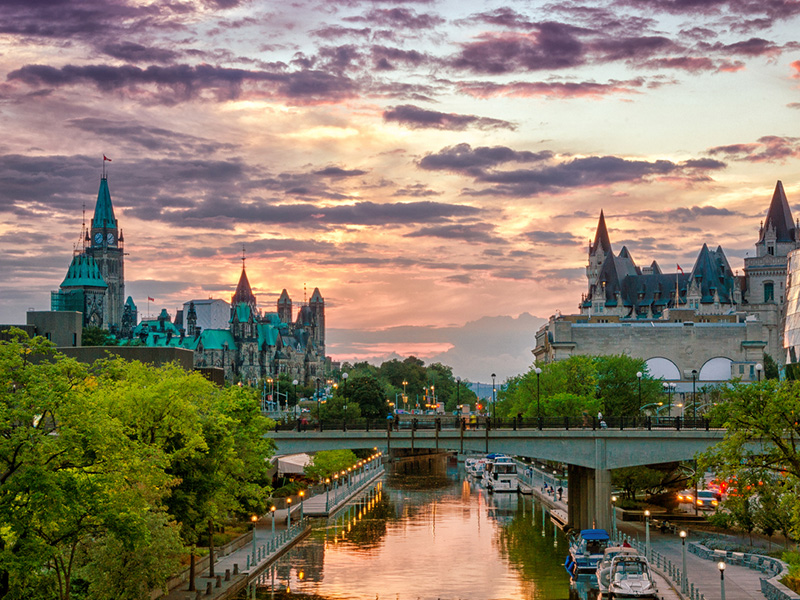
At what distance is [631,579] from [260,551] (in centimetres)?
2176

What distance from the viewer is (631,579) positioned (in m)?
47.7

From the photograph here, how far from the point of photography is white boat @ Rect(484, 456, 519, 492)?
4414 inches

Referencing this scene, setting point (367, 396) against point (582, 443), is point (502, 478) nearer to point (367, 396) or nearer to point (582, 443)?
point (582, 443)

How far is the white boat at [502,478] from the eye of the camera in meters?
112

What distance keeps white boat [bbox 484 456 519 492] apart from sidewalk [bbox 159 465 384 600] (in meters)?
19.0

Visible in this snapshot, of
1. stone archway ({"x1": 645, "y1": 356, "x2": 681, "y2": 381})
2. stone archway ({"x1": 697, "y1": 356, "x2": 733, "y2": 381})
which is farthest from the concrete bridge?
stone archway ({"x1": 697, "y1": 356, "x2": 733, "y2": 381})

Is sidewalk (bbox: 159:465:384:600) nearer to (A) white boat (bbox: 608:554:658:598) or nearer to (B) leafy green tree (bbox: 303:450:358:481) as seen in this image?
(B) leafy green tree (bbox: 303:450:358:481)

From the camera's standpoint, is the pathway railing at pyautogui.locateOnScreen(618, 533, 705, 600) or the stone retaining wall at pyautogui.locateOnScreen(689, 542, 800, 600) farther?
the pathway railing at pyautogui.locateOnScreen(618, 533, 705, 600)

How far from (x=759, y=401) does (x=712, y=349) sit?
387 feet

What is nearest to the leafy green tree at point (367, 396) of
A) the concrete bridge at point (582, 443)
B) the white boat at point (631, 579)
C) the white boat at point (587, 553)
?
the concrete bridge at point (582, 443)

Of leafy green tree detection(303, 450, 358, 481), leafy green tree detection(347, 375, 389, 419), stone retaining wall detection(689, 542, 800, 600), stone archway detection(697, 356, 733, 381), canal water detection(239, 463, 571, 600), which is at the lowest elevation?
canal water detection(239, 463, 571, 600)

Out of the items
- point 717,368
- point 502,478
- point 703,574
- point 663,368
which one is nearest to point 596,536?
point 703,574

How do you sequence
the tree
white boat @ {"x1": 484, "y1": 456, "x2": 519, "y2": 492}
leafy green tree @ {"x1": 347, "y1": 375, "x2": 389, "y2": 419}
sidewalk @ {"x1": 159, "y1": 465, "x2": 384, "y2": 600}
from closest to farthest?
the tree, sidewalk @ {"x1": 159, "y1": 465, "x2": 384, "y2": 600}, white boat @ {"x1": 484, "y1": 456, "x2": 519, "y2": 492}, leafy green tree @ {"x1": 347, "y1": 375, "x2": 389, "y2": 419}

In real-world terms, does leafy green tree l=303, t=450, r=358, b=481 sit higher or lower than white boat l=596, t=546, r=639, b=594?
higher
